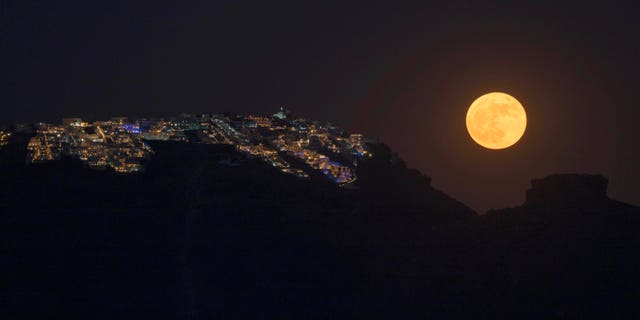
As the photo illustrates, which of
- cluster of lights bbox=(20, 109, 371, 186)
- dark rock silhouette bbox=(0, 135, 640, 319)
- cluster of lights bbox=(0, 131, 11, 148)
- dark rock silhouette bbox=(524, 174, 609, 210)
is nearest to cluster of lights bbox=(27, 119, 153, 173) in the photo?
cluster of lights bbox=(20, 109, 371, 186)

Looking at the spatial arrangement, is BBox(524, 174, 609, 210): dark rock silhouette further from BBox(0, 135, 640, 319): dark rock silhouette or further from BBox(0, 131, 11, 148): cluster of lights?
BBox(0, 131, 11, 148): cluster of lights

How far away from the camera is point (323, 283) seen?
81500 millimetres

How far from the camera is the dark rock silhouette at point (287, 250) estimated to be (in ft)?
249

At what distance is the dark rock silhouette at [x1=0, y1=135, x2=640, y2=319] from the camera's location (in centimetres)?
7600

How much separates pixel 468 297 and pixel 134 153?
2036 inches

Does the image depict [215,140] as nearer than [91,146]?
No

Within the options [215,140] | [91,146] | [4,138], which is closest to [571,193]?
[91,146]

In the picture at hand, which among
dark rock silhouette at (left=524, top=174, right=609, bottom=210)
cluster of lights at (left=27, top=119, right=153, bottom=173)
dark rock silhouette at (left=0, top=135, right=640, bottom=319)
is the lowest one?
dark rock silhouette at (left=0, top=135, right=640, bottom=319)

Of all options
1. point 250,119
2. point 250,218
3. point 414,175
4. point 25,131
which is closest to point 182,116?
point 250,119

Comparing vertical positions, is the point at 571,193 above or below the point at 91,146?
below

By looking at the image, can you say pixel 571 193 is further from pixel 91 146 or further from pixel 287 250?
pixel 91 146

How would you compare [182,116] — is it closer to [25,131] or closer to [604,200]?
[25,131]

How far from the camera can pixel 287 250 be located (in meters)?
86.8

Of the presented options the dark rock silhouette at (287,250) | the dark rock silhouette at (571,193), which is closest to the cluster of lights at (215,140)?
the dark rock silhouette at (287,250)
